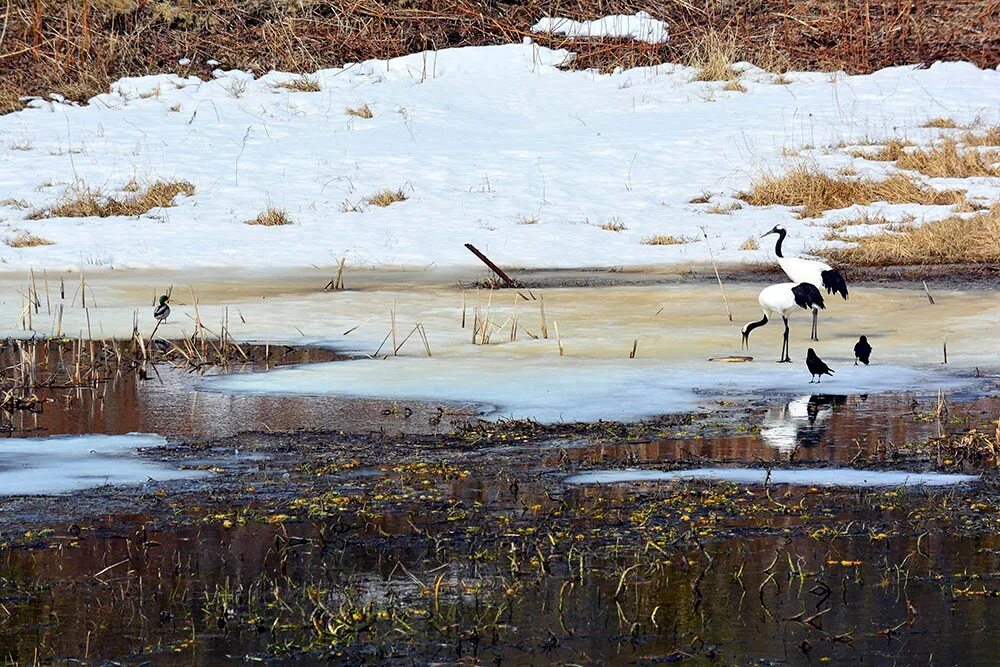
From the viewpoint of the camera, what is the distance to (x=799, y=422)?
7633 mm

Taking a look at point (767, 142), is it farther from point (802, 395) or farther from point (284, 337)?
point (802, 395)

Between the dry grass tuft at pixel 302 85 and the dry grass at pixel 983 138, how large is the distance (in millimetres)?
9538

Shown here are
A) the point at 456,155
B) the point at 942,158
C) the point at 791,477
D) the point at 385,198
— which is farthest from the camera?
the point at 456,155

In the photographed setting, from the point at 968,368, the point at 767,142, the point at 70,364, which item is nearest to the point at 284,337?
the point at 70,364

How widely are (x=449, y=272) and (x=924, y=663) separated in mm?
10727

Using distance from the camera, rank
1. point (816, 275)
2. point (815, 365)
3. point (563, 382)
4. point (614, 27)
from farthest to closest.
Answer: point (614, 27) → point (816, 275) → point (563, 382) → point (815, 365)

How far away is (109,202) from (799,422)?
12.1 meters

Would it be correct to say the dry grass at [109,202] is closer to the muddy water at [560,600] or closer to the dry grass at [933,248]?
the dry grass at [933,248]

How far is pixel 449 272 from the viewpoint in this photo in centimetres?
1470

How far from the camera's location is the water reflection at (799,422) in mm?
7129

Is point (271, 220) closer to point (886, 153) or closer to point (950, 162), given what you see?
point (886, 153)

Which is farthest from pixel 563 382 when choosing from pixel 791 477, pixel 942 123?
pixel 942 123

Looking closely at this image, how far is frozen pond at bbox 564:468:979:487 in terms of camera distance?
20.5 ft

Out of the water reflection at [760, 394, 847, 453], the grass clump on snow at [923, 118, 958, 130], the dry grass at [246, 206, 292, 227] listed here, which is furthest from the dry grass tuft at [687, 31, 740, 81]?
the water reflection at [760, 394, 847, 453]
